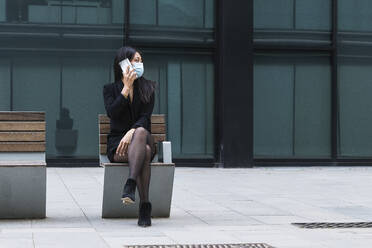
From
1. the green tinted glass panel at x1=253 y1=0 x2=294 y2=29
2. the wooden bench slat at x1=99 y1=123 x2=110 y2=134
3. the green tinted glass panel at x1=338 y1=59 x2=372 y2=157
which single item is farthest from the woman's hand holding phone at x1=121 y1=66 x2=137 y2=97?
the green tinted glass panel at x1=338 y1=59 x2=372 y2=157

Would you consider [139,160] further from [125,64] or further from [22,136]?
[22,136]

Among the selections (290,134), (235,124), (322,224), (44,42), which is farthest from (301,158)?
(322,224)

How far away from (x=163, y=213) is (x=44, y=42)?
797 cm

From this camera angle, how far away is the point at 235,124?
15.0 metres

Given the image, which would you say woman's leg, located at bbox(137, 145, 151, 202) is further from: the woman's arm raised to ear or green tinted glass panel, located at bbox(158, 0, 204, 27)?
green tinted glass panel, located at bbox(158, 0, 204, 27)

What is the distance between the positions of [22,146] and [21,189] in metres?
0.49

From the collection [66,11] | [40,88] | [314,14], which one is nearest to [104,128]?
[40,88]

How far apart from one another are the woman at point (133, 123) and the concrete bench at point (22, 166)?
67cm

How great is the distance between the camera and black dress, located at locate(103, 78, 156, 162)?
7145 mm

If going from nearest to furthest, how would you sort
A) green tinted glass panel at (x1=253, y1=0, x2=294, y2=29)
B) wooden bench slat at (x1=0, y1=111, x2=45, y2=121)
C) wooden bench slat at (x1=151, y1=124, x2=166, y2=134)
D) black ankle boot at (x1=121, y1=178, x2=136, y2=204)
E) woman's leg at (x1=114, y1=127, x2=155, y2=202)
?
black ankle boot at (x1=121, y1=178, x2=136, y2=204) < woman's leg at (x1=114, y1=127, x2=155, y2=202) < wooden bench slat at (x1=0, y1=111, x2=45, y2=121) < wooden bench slat at (x1=151, y1=124, x2=166, y2=134) < green tinted glass panel at (x1=253, y1=0, x2=294, y2=29)

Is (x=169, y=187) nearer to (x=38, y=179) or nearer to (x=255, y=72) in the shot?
(x=38, y=179)

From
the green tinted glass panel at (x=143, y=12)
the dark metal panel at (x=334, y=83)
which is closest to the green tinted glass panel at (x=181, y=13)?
the green tinted glass panel at (x=143, y=12)

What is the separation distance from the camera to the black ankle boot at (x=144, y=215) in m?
6.81

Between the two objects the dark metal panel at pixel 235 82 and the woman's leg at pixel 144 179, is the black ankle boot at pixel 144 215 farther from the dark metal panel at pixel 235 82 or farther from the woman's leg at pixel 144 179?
the dark metal panel at pixel 235 82
